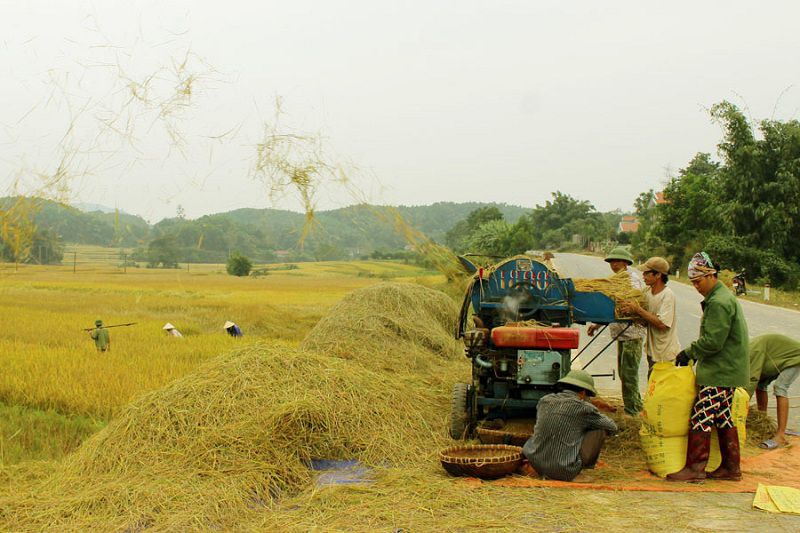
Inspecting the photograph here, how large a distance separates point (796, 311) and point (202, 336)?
16921 mm

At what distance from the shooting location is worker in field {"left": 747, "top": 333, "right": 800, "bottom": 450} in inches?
240

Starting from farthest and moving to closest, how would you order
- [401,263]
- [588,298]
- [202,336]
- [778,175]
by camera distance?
[401,263] → [778,175] → [202,336] → [588,298]

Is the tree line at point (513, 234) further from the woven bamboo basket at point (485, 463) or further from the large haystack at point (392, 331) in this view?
the woven bamboo basket at point (485, 463)

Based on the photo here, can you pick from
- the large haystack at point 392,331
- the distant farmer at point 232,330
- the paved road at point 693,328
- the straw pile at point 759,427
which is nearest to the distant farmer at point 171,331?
the distant farmer at point 232,330

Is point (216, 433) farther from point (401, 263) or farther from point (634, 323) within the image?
point (401, 263)

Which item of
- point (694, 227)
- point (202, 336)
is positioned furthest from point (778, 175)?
point (202, 336)

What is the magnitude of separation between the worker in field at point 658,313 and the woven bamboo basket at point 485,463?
5.38 ft

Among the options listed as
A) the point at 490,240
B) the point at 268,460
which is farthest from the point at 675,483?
the point at 490,240

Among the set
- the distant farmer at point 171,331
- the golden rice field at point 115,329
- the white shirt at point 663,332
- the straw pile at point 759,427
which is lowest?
the golden rice field at point 115,329

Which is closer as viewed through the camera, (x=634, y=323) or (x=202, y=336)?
(x=634, y=323)

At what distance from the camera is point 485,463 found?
4.98 metres

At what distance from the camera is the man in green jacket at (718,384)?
5176 millimetres

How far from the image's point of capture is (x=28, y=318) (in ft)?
54.7

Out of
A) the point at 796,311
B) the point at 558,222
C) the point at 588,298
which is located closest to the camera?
the point at 588,298
